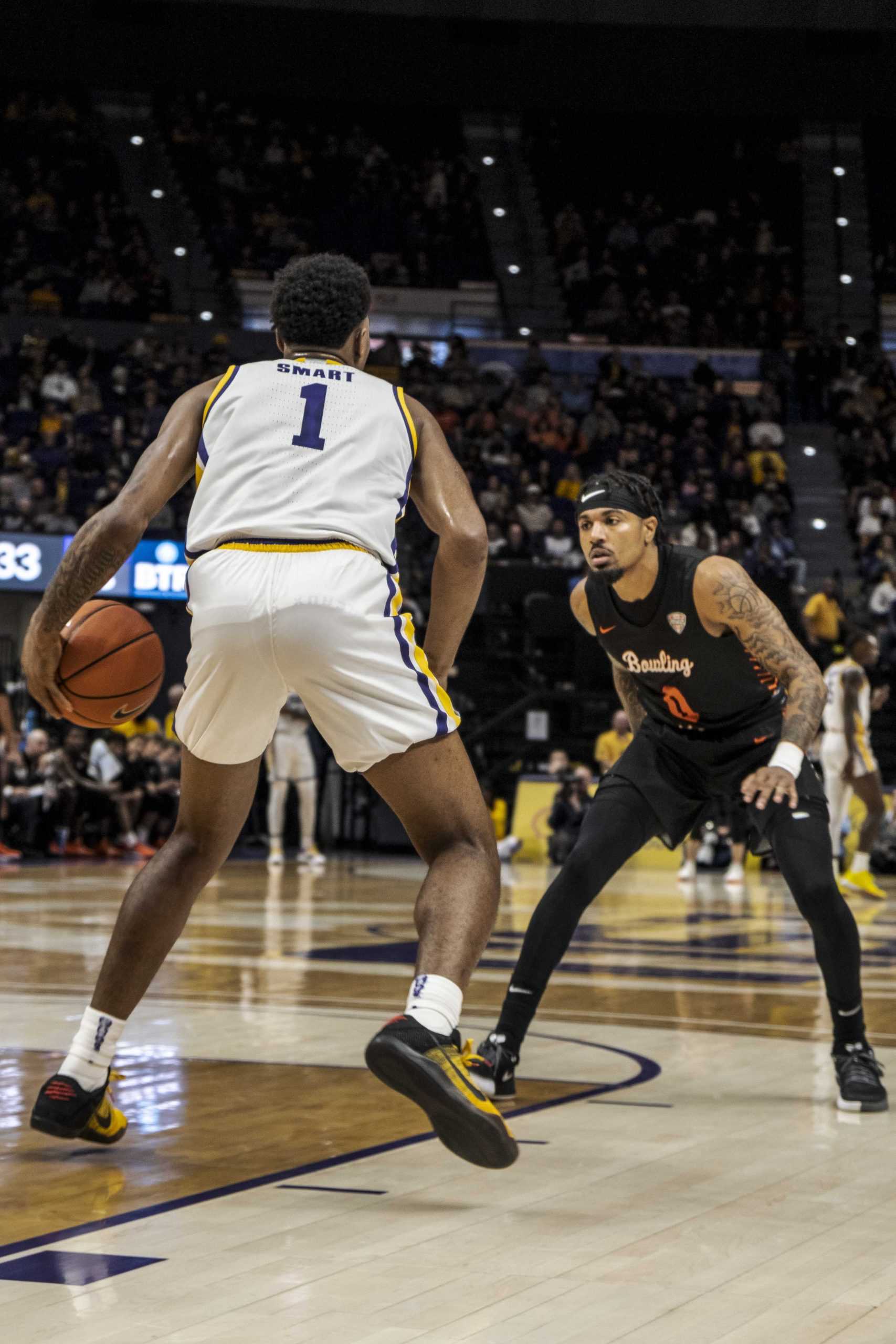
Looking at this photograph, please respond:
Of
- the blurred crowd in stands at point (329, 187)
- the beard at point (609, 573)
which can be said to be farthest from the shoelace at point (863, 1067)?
the blurred crowd in stands at point (329, 187)

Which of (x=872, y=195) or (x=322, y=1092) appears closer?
(x=322, y=1092)

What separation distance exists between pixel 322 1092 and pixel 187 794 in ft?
4.21

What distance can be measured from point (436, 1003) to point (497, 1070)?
149cm

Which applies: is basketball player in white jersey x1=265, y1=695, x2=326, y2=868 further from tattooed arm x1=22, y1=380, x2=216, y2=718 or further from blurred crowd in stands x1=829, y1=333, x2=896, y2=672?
tattooed arm x1=22, y1=380, x2=216, y2=718

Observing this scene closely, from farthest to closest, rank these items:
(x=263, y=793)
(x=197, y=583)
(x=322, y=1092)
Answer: (x=263, y=793), (x=322, y=1092), (x=197, y=583)

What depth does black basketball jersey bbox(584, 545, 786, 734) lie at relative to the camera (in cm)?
534

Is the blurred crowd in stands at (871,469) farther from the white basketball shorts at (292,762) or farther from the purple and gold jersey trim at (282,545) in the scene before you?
the purple and gold jersey trim at (282,545)

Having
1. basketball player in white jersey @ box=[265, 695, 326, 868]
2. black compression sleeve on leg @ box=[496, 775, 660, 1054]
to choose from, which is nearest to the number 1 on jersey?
black compression sleeve on leg @ box=[496, 775, 660, 1054]

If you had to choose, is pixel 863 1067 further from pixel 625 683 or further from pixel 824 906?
pixel 625 683

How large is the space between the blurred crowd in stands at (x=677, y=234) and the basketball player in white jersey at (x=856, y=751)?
14.9 metres

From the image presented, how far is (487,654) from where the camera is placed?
68.0ft

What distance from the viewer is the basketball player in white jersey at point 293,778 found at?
16750 millimetres

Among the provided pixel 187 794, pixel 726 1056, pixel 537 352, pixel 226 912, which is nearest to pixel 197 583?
pixel 187 794

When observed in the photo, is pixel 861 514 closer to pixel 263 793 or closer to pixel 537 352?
pixel 537 352
